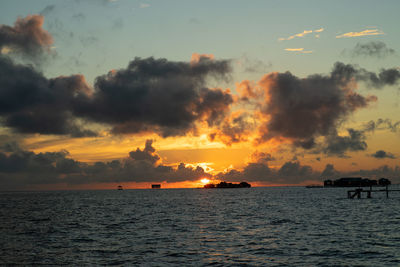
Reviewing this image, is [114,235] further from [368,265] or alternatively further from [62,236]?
[368,265]

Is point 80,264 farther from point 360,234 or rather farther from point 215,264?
point 360,234

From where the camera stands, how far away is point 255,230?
60094 mm

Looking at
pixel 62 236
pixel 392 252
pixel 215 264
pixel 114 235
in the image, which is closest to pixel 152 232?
pixel 114 235

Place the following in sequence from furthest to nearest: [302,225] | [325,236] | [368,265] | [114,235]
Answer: [302,225] → [114,235] → [325,236] → [368,265]

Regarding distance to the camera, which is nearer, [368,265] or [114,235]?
[368,265]

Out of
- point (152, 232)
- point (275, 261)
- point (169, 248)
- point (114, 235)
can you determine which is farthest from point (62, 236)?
point (275, 261)

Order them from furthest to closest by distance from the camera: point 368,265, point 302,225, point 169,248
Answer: point 302,225
point 169,248
point 368,265

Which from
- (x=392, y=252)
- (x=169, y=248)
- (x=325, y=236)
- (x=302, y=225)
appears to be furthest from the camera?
(x=302, y=225)

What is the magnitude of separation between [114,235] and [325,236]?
27.9m

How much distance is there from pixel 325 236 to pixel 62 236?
1380 inches

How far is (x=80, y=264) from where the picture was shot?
120ft

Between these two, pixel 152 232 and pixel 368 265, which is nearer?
pixel 368 265

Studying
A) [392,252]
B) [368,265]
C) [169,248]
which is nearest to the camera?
[368,265]

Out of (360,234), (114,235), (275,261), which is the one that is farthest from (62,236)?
(360,234)
